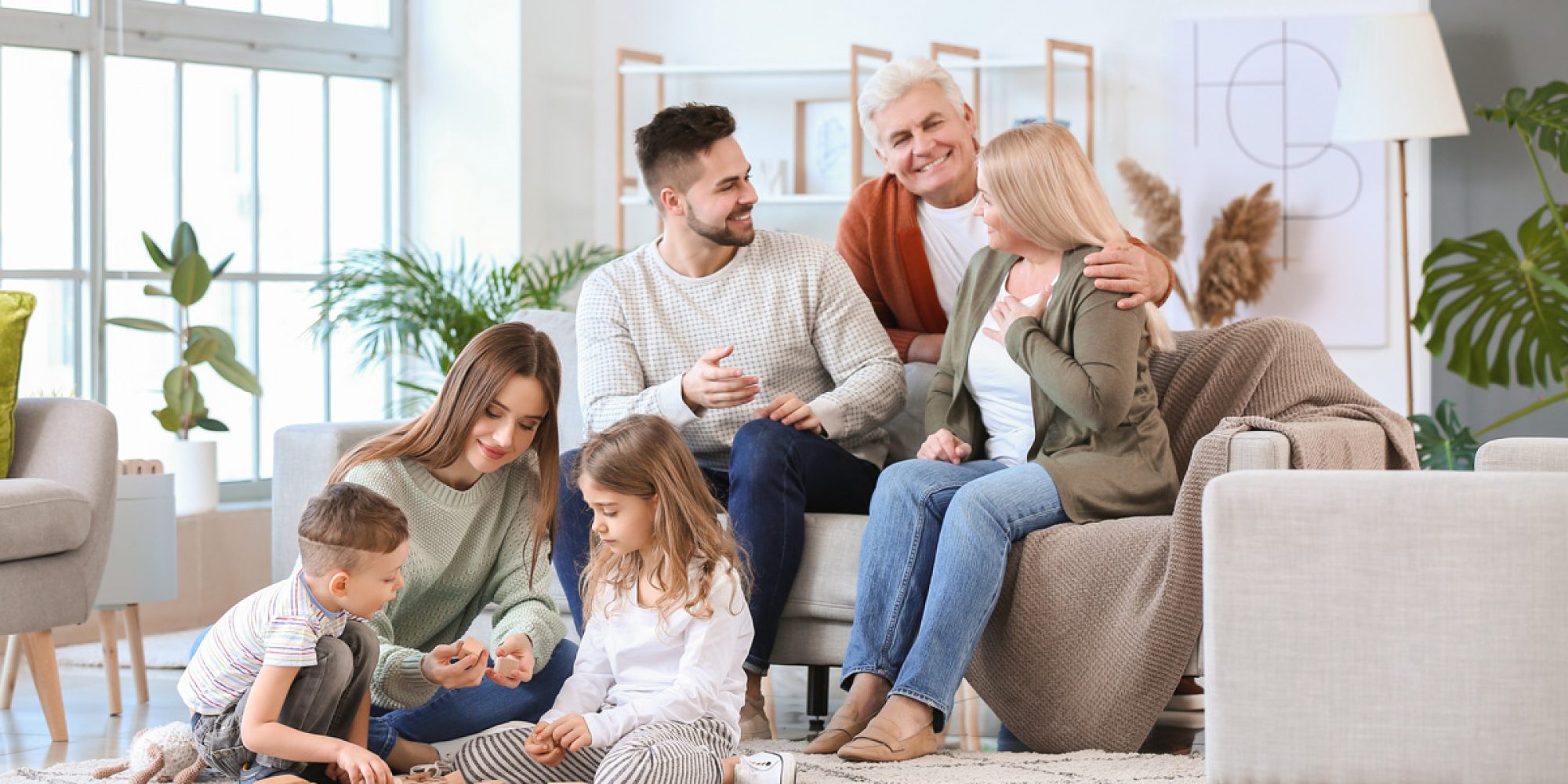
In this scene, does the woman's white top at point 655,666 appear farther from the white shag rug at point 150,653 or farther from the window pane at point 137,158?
the window pane at point 137,158

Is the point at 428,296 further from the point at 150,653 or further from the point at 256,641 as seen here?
the point at 256,641

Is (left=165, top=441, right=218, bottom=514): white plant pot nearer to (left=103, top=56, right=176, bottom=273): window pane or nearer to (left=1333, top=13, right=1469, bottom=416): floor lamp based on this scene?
(left=103, top=56, right=176, bottom=273): window pane

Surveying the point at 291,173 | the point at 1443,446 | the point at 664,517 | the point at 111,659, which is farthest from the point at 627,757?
the point at 291,173

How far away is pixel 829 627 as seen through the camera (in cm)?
285

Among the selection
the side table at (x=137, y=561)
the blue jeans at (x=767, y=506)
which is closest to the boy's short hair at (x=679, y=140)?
the blue jeans at (x=767, y=506)

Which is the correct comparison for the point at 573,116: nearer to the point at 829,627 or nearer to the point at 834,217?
the point at 834,217

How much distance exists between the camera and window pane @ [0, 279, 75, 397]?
466 centimetres

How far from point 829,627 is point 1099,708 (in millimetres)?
473

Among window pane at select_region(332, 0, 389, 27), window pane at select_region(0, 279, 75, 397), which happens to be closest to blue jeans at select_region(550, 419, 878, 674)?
Result: window pane at select_region(0, 279, 75, 397)

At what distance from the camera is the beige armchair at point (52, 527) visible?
9.75 feet

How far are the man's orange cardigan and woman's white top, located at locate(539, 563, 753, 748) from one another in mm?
1086

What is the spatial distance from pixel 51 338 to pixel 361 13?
1.52m

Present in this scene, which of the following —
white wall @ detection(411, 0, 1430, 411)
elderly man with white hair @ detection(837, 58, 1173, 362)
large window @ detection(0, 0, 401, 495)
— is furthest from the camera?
white wall @ detection(411, 0, 1430, 411)

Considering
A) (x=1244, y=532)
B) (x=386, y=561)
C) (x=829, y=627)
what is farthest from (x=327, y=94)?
(x=1244, y=532)
